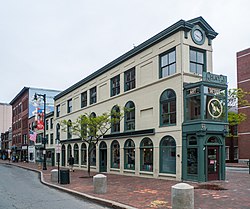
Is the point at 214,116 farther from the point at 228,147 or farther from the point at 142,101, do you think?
the point at 228,147

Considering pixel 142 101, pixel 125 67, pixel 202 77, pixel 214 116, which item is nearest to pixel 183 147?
pixel 214 116

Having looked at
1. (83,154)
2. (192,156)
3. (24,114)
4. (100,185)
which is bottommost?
(83,154)

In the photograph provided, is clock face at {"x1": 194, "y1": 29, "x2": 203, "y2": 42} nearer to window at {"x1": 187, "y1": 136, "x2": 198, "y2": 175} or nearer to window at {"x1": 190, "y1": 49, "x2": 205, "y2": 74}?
window at {"x1": 190, "y1": 49, "x2": 205, "y2": 74}

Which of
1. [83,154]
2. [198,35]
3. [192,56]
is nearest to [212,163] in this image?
[192,56]

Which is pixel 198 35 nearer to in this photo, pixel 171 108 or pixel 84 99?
pixel 171 108

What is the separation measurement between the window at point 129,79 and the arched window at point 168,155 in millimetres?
6277

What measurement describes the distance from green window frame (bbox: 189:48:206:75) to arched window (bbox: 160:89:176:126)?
209 cm

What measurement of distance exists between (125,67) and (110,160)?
807cm

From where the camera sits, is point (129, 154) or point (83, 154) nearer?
point (129, 154)

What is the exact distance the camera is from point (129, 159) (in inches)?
989

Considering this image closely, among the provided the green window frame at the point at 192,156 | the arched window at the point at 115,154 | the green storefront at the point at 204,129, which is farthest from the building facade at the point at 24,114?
the green window frame at the point at 192,156

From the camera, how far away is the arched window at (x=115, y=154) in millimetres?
26797

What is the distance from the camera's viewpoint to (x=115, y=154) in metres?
27.3

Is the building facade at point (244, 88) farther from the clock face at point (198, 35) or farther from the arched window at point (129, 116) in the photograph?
the clock face at point (198, 35)
